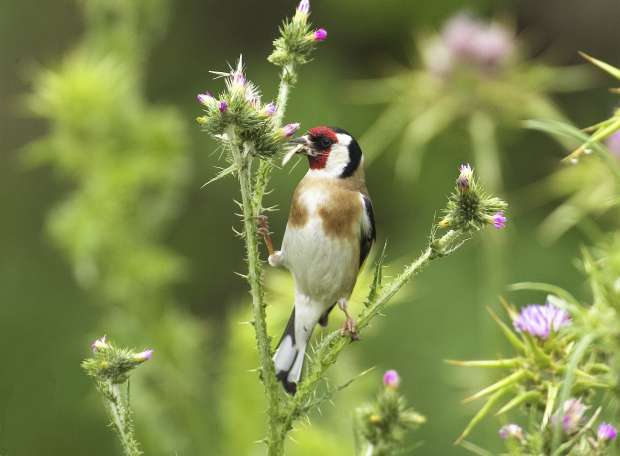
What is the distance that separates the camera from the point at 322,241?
6.86 feet

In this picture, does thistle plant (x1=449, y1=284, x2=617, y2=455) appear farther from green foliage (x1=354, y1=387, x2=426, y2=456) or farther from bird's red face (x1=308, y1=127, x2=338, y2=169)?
bird's red face (x1=308, y1=127, x2=338, y2=169)

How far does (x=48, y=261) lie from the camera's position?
547cm

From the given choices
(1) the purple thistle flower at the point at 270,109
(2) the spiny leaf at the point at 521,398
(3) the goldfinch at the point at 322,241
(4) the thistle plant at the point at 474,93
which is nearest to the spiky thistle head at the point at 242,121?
(1) the purple thistle flower at the point at 270,109

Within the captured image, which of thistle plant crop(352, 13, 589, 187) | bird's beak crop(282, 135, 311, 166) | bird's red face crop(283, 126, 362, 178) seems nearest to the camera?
bird's beak crop(282, 135, 311, 166)

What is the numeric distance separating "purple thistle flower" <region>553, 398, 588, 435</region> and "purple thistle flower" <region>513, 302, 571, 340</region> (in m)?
0.11

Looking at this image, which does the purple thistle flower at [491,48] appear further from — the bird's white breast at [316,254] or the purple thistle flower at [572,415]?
the purple thistle flower at [572,415]

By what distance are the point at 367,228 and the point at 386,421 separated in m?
0.74

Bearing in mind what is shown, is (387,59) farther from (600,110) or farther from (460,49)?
(460,49)

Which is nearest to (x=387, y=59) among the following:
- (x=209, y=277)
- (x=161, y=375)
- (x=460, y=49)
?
(x=209, y=277)

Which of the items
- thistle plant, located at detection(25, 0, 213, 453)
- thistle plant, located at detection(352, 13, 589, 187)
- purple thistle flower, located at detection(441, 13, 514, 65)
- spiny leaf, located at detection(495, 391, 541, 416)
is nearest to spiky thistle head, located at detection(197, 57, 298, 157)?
spiny leaf, located at detection(495, 391, 541, 416)

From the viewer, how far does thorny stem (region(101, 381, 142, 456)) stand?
134 centimetres

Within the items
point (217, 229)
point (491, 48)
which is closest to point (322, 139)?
point (491, 48)

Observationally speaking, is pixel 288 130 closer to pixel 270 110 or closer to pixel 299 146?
pixel 270 110

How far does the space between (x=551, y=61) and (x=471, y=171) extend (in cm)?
460
